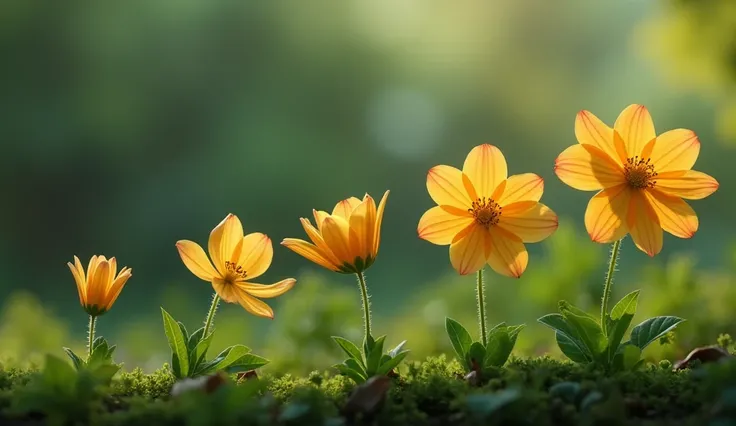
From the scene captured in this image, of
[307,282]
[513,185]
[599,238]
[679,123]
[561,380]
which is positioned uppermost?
[679,123]

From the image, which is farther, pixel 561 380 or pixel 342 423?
pixel 561 380

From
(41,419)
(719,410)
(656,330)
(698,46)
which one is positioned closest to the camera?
(719,410)

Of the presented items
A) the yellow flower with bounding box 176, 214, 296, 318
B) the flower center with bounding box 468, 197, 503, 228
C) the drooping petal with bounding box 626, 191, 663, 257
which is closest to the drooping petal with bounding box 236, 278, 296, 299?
the yellow flower with bounding box 176, 214, 296, 318

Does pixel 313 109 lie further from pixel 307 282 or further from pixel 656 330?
pixel 656 330

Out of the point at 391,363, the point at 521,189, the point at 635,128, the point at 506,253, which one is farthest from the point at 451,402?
the point at 635,128

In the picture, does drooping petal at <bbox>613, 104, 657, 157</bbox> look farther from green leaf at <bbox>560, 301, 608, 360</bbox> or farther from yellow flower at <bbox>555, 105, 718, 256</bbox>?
green leaf at <bbox>560, 301, 608, 360</bbox>

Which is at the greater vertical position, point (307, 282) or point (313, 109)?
point (313, 109)

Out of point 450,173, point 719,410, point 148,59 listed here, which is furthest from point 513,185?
point 148,59

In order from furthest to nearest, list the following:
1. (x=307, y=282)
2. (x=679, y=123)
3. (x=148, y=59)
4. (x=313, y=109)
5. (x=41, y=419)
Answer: (x=679, y=123) → (x=313, y=109) → (x=148, y=59) → (x=307, y=282) → (x=41, y=419)
